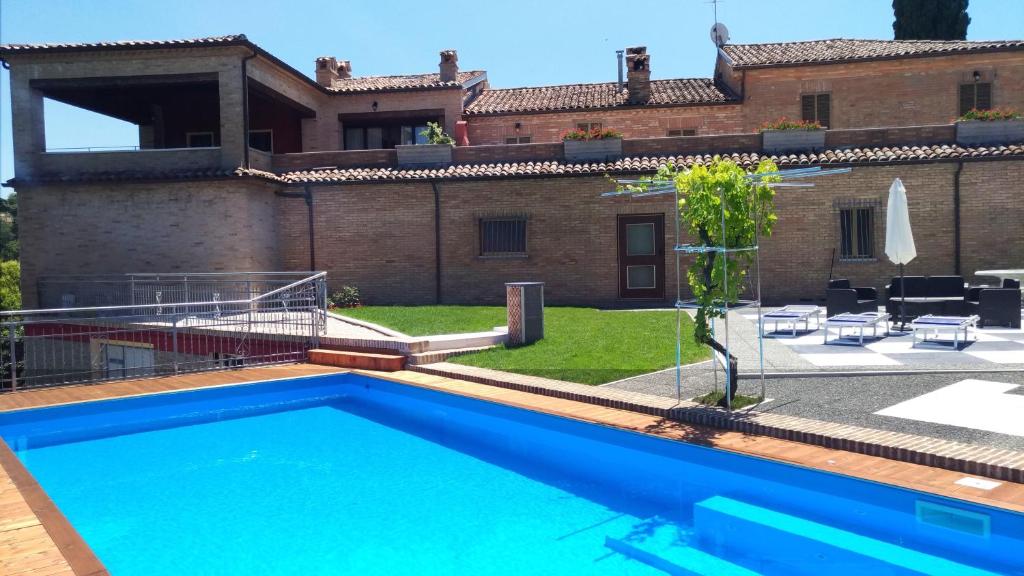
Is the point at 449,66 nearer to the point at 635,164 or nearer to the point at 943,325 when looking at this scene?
the point at 635,164

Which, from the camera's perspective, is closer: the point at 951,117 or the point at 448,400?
the point at 448,400

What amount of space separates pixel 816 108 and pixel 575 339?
15545mm

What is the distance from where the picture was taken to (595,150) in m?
20.6

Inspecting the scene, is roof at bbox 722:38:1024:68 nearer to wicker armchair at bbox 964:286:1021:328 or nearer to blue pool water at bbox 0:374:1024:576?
wicker armchair at bbox 964:286:1021:328

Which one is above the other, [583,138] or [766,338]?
[583,138]

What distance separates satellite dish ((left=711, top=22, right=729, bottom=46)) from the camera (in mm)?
29516

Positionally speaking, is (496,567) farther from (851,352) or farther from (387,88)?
(387,88)

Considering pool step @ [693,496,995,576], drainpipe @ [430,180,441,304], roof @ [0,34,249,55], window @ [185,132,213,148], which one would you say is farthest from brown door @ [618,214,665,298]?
window @ [185,132,213,148]

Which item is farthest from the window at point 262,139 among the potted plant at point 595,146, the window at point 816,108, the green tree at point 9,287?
the window at point 816,108

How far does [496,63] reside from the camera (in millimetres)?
31906

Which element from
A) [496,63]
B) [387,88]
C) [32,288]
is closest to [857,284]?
[387,88]

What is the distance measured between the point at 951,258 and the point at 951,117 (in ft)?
23.6

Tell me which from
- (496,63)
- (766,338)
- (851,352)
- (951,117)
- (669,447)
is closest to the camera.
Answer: (669,447)

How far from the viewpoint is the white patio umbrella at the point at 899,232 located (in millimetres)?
13039
